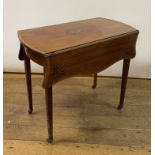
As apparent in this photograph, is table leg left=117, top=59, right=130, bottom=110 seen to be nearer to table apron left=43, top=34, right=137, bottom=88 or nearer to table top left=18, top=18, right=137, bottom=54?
table apron left=43, top=34, right=137, bottom=88

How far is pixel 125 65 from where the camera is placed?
1867mm

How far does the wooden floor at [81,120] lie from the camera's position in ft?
5.45

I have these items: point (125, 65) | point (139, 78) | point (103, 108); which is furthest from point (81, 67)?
point (139, 78)

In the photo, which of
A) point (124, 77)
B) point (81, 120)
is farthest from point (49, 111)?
point (124, 77)

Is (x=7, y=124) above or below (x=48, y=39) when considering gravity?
below

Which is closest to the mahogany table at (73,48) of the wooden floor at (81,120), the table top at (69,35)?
the table top at (69,35)

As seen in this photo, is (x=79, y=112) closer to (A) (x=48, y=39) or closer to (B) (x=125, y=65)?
(B) (x=125, y=65)

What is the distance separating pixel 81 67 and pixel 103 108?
1.98 feet

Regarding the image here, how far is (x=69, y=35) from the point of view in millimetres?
1635

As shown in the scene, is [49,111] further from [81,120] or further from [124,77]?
[124,77]

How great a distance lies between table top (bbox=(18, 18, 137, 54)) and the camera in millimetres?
1477

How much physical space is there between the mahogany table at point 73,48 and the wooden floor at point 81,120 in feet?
0.47

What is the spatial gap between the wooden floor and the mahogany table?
142mm

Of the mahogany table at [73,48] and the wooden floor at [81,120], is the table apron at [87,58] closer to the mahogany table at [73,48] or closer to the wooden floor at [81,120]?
the mahogany table at [73,48]
